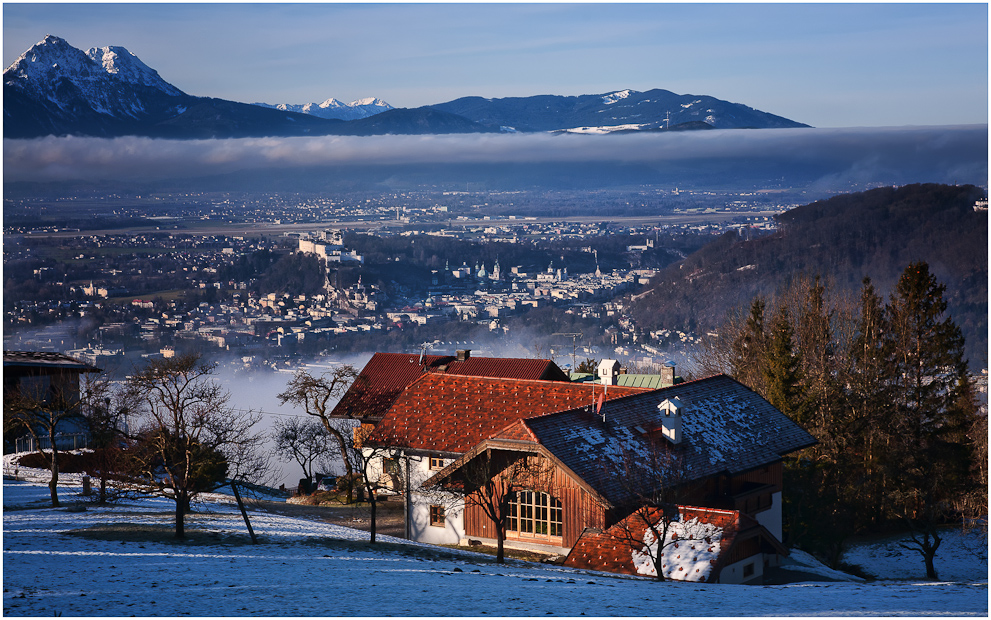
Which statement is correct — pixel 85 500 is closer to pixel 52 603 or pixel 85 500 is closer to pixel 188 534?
pixel 188 534

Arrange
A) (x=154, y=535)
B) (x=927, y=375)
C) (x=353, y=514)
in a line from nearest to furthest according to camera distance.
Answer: (x=154, y=535) < (x=353, y=514) < (x=927, y=375)

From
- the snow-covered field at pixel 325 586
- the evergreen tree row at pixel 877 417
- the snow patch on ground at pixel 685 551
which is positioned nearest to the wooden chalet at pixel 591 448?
the snow patch on ground at pixel 685 551

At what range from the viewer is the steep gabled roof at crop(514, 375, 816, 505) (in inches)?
1110

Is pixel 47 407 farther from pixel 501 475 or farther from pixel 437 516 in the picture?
pixel 501 475

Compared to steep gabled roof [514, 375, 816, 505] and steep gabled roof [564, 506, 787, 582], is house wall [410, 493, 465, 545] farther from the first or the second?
steep gabled roof [564, 506, 787, 582]

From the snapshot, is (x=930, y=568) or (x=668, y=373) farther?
(x=668, y=373)

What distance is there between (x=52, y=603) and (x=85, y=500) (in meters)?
15.9

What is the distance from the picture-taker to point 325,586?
1920cm

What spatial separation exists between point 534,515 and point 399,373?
70.8 feet

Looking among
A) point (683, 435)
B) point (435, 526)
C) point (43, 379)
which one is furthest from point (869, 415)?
point (43, 379)

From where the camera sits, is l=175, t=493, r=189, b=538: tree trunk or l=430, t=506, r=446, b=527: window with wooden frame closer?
l=175, t=493, r=189, b=538: tree trunk

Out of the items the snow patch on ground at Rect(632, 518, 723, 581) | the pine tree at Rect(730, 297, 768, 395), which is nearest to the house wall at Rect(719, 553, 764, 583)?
the snow patch on ground at Rect(632, 518, 723, 581)

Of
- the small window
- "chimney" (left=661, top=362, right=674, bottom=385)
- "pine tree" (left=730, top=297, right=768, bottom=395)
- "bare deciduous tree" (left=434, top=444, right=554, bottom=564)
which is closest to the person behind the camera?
"bare deciduous tree" (left=434, top=444, right=554, bottom=564)

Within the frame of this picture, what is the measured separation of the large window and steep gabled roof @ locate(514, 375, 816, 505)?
77.8 inches
